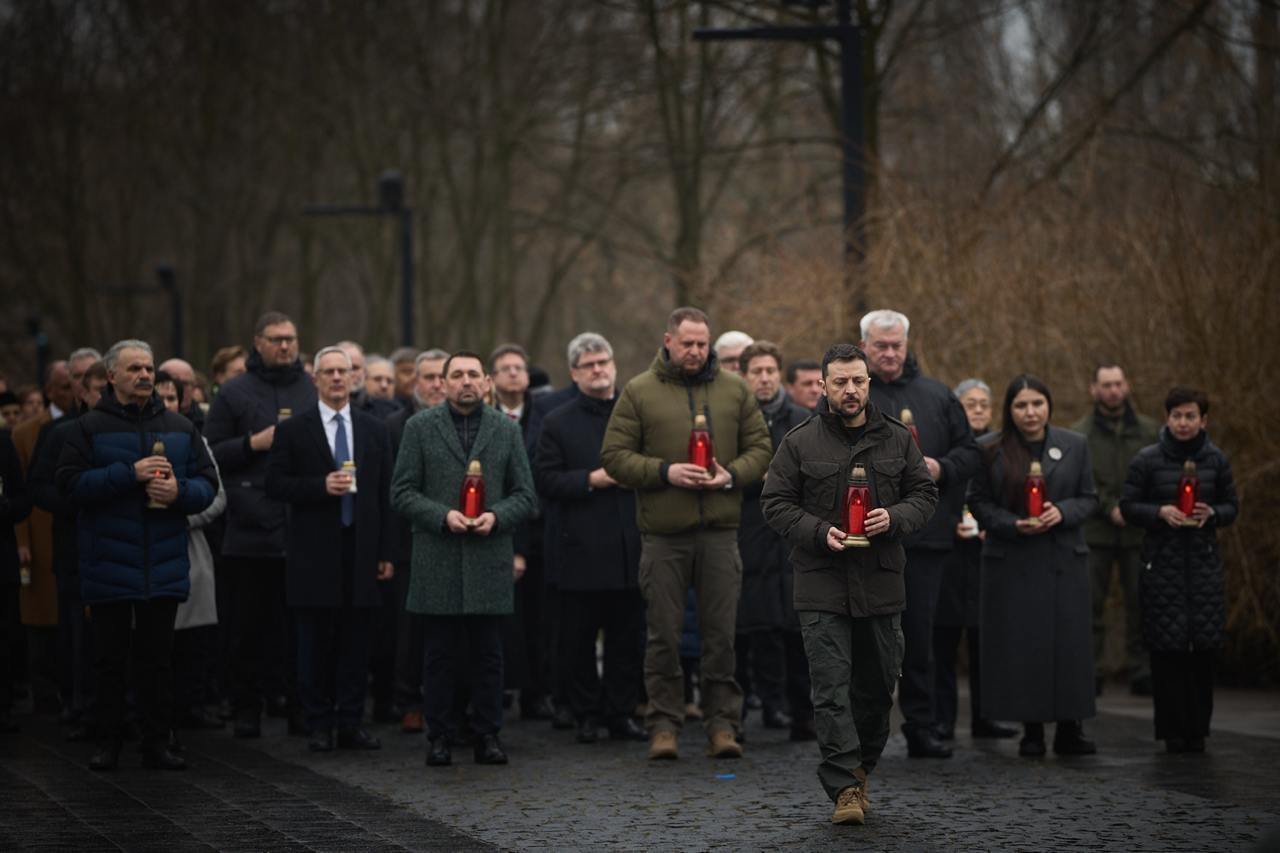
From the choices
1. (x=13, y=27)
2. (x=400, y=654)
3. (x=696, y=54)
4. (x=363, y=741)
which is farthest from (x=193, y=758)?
(x=13, y=27)

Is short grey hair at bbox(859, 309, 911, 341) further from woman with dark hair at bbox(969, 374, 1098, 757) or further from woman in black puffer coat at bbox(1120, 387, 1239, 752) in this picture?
woman in black puffer coat at bbox(1120, 387, 1239, 752)

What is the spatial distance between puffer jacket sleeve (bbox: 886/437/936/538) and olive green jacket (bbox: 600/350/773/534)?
5.99ft

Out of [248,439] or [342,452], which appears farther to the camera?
[248,439]

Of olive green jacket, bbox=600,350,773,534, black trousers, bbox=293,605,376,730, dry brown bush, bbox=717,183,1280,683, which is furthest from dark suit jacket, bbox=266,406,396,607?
dry brown bush, bbox=717,183,1280,683

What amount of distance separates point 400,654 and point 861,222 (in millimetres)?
6478

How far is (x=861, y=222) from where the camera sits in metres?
18.2

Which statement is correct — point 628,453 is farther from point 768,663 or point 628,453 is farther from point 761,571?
point 768,663

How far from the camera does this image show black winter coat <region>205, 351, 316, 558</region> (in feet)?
43.2

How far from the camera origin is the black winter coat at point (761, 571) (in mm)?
12719

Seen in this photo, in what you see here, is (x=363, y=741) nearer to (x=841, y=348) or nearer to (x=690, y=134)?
(x=841, y=348)

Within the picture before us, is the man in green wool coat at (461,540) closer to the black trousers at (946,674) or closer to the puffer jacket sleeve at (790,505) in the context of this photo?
the puffer jacket sleeve at (790,505)

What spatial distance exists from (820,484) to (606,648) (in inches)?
120

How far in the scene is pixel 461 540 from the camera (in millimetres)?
11773

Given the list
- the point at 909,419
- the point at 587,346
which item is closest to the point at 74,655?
the point at 587,346
